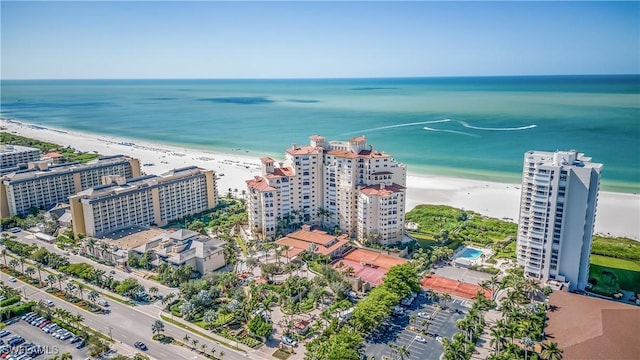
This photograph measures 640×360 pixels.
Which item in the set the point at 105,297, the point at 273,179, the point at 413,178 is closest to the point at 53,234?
the point at 105,297

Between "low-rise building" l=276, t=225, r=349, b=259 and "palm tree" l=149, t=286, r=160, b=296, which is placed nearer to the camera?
"palm tree" l=149, t=286, r=160, b=296

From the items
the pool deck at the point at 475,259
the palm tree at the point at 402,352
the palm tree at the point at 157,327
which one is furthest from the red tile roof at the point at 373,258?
the palm tree at the point at 157,327

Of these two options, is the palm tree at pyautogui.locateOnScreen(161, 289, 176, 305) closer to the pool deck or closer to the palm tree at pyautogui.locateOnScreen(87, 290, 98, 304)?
the palm tree at pyautogui.locateOnScreen(87, 290, 98, 304)

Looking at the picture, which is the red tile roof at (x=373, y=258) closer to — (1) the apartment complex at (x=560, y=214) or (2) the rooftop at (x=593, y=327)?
(1) the apartment complex at (x=560, y=214)

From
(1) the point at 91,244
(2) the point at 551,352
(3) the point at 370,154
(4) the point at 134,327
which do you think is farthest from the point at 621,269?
(1) the point at 91,244

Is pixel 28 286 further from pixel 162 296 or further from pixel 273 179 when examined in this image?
pixel 273 179

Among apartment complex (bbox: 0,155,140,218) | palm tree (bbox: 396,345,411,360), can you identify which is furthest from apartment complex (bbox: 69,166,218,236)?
palm tree (bbox: 396,345,411,360)
